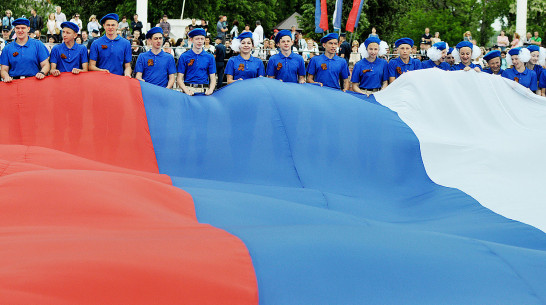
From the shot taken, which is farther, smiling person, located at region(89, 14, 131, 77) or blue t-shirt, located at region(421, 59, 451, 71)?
blue t-shirt, located at region(421, 59, 451, 71)

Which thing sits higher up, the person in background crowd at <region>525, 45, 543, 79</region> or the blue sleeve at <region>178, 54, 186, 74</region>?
the person in background crowd at <region>525, 45, 543, 79</region>

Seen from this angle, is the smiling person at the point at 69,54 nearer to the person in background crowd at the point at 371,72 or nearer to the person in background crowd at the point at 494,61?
the person in background crowd at the point at 371,72

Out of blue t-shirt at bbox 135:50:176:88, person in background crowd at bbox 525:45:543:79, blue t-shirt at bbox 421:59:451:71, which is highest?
person in background crowd at bbox 525:45:543:79

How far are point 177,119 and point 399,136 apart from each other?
75.5 inches

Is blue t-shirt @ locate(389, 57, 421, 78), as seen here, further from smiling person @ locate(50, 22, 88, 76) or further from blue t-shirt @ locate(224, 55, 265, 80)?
smiling person @ locate(50, 22, 88, 76)

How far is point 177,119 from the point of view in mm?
5699

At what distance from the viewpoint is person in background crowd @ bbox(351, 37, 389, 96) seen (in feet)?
28.1

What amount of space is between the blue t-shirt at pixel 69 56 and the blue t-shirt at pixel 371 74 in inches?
131

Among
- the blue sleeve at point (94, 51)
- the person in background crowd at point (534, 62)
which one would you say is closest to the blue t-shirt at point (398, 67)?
the person in background crowd at point (534, 62)

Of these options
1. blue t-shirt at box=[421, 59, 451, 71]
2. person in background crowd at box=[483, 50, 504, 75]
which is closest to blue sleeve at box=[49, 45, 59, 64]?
blue t-shirt at box=[421, 59, 451, 71]

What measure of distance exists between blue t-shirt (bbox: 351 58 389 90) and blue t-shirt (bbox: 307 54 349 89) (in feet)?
0.54

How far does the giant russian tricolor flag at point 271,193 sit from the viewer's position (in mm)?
2844

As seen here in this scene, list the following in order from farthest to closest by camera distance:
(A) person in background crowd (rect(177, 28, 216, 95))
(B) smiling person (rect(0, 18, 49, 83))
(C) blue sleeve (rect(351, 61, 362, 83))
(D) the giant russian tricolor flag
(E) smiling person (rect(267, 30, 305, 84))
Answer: (C) blue sleeve (rect(351, 61, 362, 83)) → (E) smiling person (rect(267, 30, 305, 84)) → (A) person in background crowd (rect(177, 28, 216, 95)) → (B) smiling person (rect(0, 18, 49, 83)) → (D) the giant russian tricolor flag

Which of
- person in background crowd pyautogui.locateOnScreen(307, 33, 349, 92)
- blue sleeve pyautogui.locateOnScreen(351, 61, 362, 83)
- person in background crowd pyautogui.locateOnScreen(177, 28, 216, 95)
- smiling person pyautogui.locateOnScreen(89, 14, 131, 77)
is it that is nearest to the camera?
smiling person pyautogui.locateOnScreen(89, 14, 131, 77)
